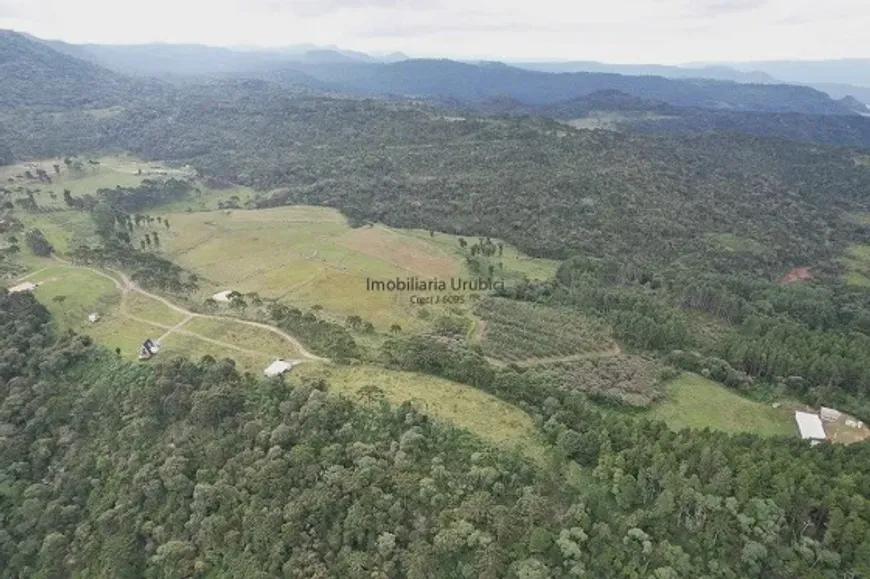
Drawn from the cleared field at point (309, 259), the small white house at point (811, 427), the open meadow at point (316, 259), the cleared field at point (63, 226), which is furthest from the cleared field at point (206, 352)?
the small white house at point (811, 427)

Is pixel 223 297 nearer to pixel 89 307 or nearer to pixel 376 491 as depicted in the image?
pixel 89 307

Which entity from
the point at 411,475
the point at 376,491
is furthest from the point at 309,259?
the point at 376,491

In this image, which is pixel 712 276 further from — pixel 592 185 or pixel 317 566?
pixel 317 566

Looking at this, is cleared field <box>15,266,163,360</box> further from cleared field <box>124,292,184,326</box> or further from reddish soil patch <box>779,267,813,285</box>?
reddish soil patch <box>779,267,813,285</box>

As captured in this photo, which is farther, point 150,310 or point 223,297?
point 223,297

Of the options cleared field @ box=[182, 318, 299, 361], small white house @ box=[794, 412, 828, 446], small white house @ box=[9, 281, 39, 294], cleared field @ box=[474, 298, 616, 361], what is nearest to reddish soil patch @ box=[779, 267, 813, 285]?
cleared field @ box=[474, 298, 616, 361]
